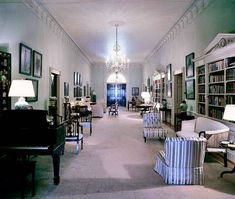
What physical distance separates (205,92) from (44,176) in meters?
4.38

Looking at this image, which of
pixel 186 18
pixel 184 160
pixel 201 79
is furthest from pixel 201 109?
pixel 184 160

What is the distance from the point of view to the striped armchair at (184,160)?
12.5ft

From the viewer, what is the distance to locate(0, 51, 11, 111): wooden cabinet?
5.13 m

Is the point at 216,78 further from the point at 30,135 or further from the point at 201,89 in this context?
the point at 30,135

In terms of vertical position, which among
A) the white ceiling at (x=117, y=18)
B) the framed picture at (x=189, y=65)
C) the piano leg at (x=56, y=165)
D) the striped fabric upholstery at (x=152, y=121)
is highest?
the white ceiling at (x=117, y=18)

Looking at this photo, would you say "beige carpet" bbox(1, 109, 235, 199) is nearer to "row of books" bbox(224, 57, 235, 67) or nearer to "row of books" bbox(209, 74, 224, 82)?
"row of books" bbox(209, 74, 224, 82)

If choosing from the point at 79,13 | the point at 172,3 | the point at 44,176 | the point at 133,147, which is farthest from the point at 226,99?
the point at 79,13

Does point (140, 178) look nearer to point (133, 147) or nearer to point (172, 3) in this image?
point (133, 147)

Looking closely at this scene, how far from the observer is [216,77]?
603cm

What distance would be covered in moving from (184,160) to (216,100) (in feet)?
8.92

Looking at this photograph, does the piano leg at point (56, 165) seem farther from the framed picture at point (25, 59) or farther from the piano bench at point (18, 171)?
the framed picture at point (25, 59)

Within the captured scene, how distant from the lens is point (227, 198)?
11.1 ft

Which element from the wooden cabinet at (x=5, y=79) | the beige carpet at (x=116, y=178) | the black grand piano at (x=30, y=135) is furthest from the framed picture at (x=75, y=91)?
the black grand piano at (x=30, y=135)

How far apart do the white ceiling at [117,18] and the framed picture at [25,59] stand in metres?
1.61
